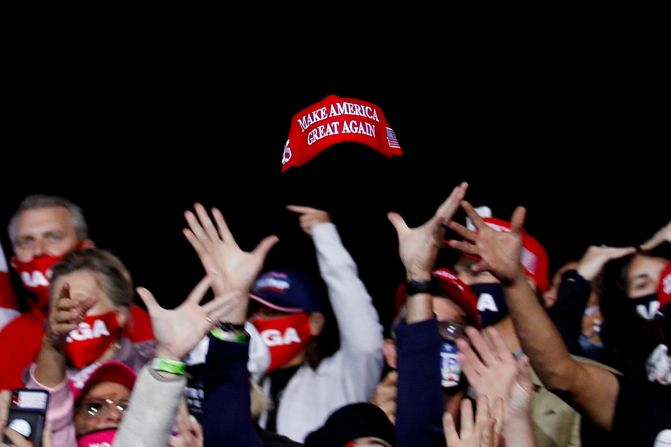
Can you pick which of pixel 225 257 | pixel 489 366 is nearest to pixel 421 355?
pixel 489 366

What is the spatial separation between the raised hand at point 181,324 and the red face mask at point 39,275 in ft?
4.12

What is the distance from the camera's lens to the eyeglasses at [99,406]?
11.1 feet

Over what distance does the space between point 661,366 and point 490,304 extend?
0.85 m

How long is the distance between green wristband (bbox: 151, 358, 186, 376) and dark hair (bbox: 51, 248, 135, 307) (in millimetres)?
960

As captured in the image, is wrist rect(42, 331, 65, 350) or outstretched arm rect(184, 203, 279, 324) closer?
outstretched arm rect(184, 203, 279, 324)

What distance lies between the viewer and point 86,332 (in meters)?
3.87

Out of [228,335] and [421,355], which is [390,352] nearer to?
[421,355]

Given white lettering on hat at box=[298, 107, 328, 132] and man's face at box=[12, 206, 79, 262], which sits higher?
white lettering on hat at box=[298, 107, 328, 132]

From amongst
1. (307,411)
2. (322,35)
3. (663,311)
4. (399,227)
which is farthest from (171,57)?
(663,311)

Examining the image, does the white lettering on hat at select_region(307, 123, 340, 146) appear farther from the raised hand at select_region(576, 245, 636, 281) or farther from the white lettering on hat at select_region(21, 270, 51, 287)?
the raised hand at select_region(576, 245, 636, 281)

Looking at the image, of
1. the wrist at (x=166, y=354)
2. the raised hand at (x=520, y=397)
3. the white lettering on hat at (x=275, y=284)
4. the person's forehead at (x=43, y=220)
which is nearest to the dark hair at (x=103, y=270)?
the person's forehead at (x=43, y=220)

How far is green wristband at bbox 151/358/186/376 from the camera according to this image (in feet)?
9.86

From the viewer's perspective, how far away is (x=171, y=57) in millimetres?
5137

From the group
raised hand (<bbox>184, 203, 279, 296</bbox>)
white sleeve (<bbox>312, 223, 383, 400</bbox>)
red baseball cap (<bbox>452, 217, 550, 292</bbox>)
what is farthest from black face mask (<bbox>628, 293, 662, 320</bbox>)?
raised hand (<bbox>184, 203, 279, 296</bbox>)
